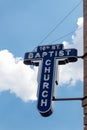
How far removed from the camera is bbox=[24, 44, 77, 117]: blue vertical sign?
1647 cm

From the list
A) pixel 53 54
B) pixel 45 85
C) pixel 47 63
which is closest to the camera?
pixel 45 85

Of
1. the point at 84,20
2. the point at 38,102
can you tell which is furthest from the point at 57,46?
the point at 38,102

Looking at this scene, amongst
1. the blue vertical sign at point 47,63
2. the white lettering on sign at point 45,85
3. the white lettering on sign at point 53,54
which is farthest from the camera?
the white lettering on sign at point 53,54

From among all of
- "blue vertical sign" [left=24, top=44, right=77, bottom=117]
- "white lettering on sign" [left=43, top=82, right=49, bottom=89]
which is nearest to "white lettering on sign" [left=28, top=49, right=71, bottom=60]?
"blue vertical sign" [left=24, top=44, right=77, bottom=117]

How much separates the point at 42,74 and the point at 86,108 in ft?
8.22

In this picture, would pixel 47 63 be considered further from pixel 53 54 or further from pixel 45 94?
pixel 45 94

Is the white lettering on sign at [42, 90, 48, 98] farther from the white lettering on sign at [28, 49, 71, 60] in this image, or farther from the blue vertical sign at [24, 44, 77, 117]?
the white lettering on sign at [28, 49, 71, 60]

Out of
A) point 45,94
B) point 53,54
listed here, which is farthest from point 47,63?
point 45,94

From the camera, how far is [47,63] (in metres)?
17.6

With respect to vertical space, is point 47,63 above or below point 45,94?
above

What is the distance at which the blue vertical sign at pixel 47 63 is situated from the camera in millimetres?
16469

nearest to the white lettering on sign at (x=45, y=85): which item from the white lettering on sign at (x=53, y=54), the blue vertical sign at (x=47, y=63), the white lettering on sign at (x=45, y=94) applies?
the blue vertical sign at (x=47, y=63)

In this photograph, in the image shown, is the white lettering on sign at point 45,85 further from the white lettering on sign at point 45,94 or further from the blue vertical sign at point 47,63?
the white lettering on sign at point 45,94

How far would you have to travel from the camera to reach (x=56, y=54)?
58.6ft
